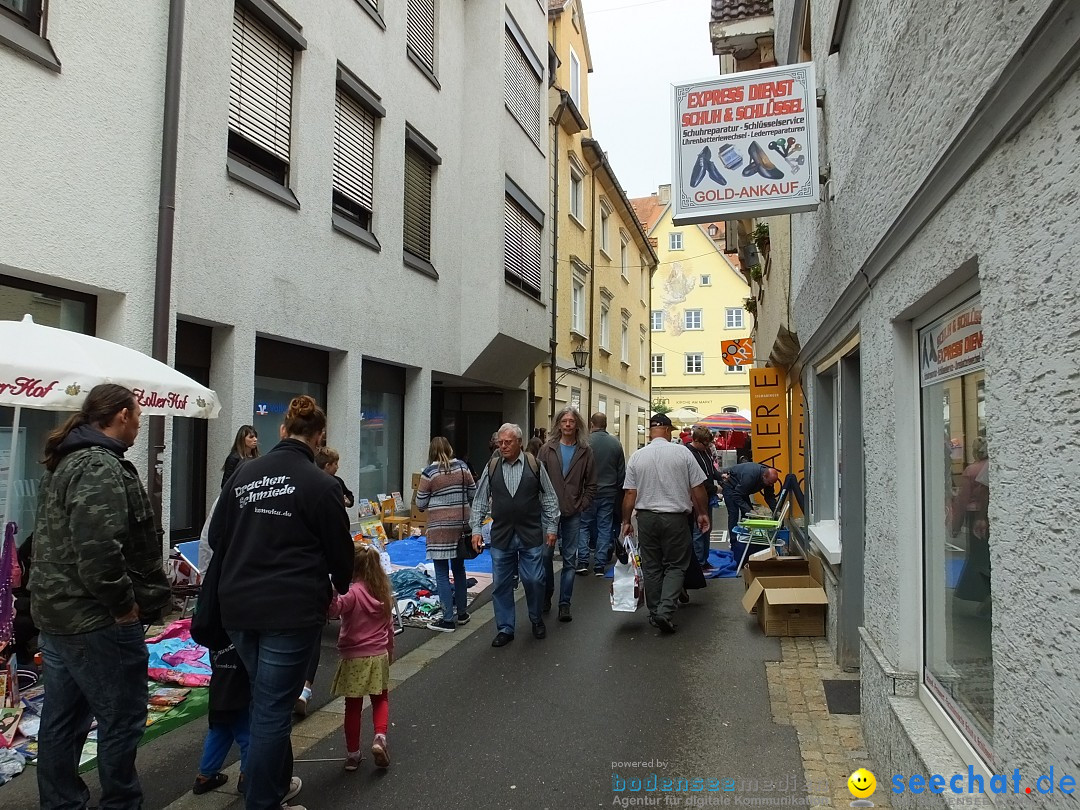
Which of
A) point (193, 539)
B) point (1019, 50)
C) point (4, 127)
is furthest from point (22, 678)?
point (1019, 50)

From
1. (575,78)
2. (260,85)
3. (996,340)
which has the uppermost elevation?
(575,78)

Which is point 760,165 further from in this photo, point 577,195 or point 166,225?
point 577,195

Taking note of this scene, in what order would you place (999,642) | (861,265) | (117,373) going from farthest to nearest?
1. (117,373)
2. (861,265)
3. (999,642)

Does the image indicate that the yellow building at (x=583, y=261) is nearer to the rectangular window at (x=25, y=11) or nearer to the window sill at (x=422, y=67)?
the window sill at (x=422, y=67)

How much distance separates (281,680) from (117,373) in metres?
2.64

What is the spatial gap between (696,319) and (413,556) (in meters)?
37.7

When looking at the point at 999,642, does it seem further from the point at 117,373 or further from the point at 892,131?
the point at 117,373

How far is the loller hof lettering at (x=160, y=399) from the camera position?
4977 mm

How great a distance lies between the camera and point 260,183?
8.25 meters

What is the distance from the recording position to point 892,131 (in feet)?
11.6

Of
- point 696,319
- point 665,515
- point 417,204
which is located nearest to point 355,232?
point 417,204

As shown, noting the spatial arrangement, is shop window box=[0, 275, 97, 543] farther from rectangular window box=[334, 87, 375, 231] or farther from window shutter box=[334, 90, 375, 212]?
window shutter box=[334, 90, 375, 212]

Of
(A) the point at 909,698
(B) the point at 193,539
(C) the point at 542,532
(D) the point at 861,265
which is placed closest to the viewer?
(A) the point at 909,698

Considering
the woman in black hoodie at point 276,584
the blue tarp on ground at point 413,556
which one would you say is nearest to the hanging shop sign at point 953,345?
the woman in black hoodie at point 276,584
